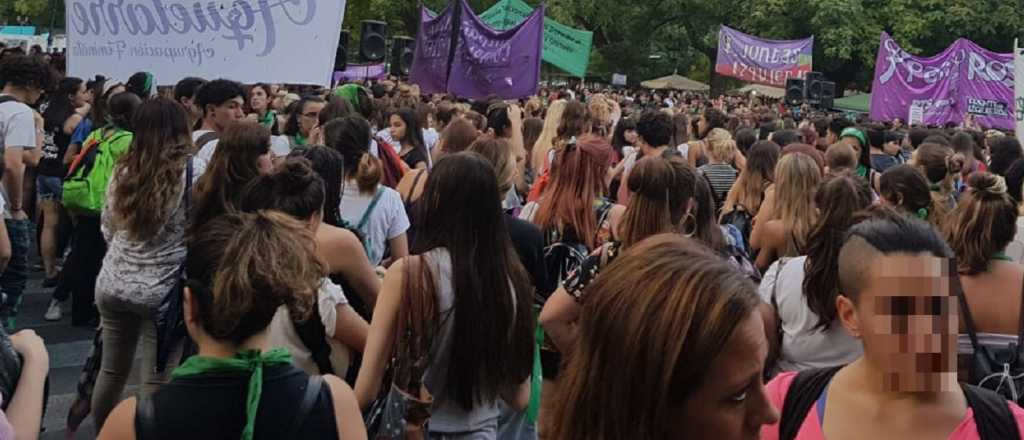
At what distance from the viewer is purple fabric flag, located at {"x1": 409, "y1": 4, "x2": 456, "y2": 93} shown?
12.6 m

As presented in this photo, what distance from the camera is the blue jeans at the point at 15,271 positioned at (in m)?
6.23

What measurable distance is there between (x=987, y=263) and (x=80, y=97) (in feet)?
27.7

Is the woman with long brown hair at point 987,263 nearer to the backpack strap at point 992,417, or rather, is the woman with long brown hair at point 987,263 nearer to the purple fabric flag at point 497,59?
the backpack strap at point 992,417

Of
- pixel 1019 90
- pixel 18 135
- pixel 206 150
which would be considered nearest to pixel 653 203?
pixel 206 150

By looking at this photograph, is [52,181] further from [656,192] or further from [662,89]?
[662,89]

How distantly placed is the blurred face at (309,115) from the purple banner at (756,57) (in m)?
14.6

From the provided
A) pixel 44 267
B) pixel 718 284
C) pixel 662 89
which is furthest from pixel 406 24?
pixel 718 284

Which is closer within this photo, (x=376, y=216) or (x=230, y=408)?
(x=230, y=408)

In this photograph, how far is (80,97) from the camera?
32.9ft

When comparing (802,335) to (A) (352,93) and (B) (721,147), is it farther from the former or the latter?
(A) (352,93)

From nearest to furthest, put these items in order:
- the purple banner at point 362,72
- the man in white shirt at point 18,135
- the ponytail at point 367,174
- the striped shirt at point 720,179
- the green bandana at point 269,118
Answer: the ponytail at point 367,174 → the man in white shirt at point 18,135 → the striped shirt at point 720,179 → the green bandana at point 269,118 → the purple banner at point 362,72

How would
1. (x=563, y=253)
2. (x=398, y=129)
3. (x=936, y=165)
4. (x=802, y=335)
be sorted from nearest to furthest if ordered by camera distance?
(x=802, y=335) < (x=563, y=253) < (x=936, y=165) < (x=398, y=129)

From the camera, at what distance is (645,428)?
167cm

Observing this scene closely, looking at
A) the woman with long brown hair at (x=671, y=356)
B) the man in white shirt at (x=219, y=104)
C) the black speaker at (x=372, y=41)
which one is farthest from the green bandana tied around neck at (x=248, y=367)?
the black speaker at (x=372, y=41)
